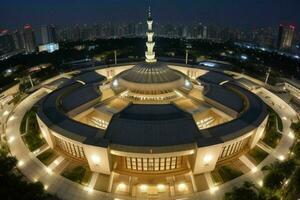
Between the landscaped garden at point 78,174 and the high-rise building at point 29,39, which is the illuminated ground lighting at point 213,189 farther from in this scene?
the high-rise building at point 29,39

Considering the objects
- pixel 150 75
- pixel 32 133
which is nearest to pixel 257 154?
pixel 150 75

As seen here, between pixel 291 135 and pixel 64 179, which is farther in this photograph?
pixel 291 135

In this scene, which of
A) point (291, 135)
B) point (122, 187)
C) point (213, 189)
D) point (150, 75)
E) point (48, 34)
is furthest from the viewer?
point (48, 34)

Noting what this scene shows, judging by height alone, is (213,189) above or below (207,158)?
below

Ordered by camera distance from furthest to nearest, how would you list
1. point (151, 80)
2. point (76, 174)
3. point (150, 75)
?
point (150, 75) < point (151, 80) < point (76, 174)

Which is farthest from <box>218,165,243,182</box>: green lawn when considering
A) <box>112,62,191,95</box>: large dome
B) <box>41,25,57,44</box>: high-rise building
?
<box>41,25,57,44</box>: high-rise building

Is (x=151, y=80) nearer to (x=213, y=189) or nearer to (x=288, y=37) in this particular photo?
(x=213, y=189)

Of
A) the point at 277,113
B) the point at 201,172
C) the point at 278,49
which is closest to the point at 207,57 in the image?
the point at 277,113
